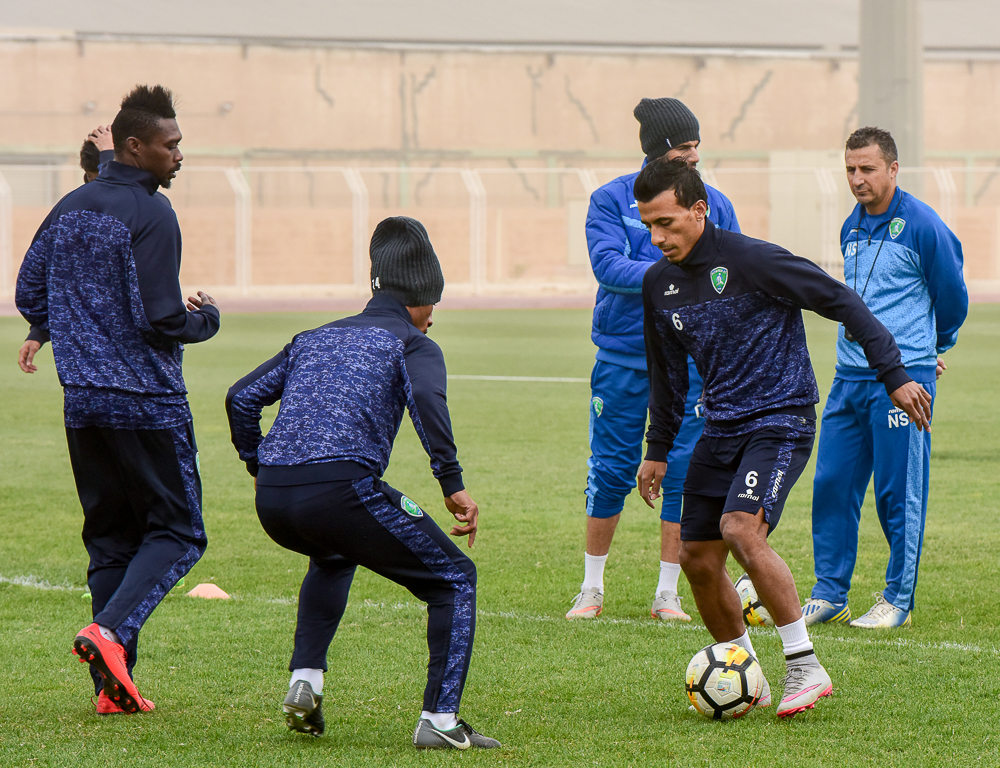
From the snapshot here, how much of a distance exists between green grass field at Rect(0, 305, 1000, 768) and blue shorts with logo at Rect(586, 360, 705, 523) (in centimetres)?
53

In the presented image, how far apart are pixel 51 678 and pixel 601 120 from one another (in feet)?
126

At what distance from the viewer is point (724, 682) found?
15.4 ft

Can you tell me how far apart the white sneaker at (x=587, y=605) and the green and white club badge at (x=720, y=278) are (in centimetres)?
210

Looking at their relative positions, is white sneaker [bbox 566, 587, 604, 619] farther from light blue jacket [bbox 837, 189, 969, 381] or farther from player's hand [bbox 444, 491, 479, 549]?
player's hand [bbox 444, 491, 479, 549]

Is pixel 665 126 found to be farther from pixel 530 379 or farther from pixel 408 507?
pixel 530 379

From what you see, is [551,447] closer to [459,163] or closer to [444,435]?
[444,435]

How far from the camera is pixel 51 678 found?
527 cm

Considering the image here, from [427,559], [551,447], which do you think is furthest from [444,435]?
[551,447]

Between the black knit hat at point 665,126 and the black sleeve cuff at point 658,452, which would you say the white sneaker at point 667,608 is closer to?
the black sleeve cuff at point 658,452

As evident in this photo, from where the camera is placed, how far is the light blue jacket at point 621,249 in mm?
6348

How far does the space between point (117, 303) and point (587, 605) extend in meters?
2.79

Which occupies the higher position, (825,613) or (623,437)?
(623,437)

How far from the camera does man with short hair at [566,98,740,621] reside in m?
6.35

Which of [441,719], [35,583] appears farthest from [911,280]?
[35,583]
